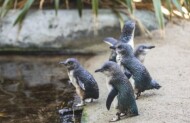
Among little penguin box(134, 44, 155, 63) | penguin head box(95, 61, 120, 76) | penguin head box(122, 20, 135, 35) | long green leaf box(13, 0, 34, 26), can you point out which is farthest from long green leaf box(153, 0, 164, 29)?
penguin head box(95, 61, 120, 76)

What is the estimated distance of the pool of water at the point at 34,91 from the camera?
4.43 m

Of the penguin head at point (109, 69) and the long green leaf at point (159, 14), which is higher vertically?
the long green leaf at point (159, 14)

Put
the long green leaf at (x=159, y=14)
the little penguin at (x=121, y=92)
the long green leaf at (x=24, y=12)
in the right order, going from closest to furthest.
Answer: the little penguin at (x=121, y=92) → the long green leaf at (x=159, y=14) → the long green leaf at (x=24, y=12)

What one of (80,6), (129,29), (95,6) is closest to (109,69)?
(129,29)

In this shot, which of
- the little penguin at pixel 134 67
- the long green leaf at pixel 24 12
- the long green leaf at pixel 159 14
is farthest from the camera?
the long green leaf at pixel 24 12

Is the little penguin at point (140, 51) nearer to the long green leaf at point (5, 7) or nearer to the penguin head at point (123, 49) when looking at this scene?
the penguin head at point (123, 49)

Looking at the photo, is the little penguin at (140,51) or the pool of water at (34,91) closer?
the pool of water at (34,91)

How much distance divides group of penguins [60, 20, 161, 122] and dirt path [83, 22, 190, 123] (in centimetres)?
9

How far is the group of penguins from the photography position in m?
3.79

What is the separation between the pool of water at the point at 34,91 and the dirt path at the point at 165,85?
30 cm

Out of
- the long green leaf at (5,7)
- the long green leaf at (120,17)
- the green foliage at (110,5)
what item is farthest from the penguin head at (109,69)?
the long green leaf at (5,7)

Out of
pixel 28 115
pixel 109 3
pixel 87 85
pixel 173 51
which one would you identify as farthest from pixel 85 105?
pixel 109 3

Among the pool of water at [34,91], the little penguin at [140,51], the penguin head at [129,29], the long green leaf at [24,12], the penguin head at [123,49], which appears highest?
the long green leaf at [24,12]

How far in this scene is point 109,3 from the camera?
22.5 ft
